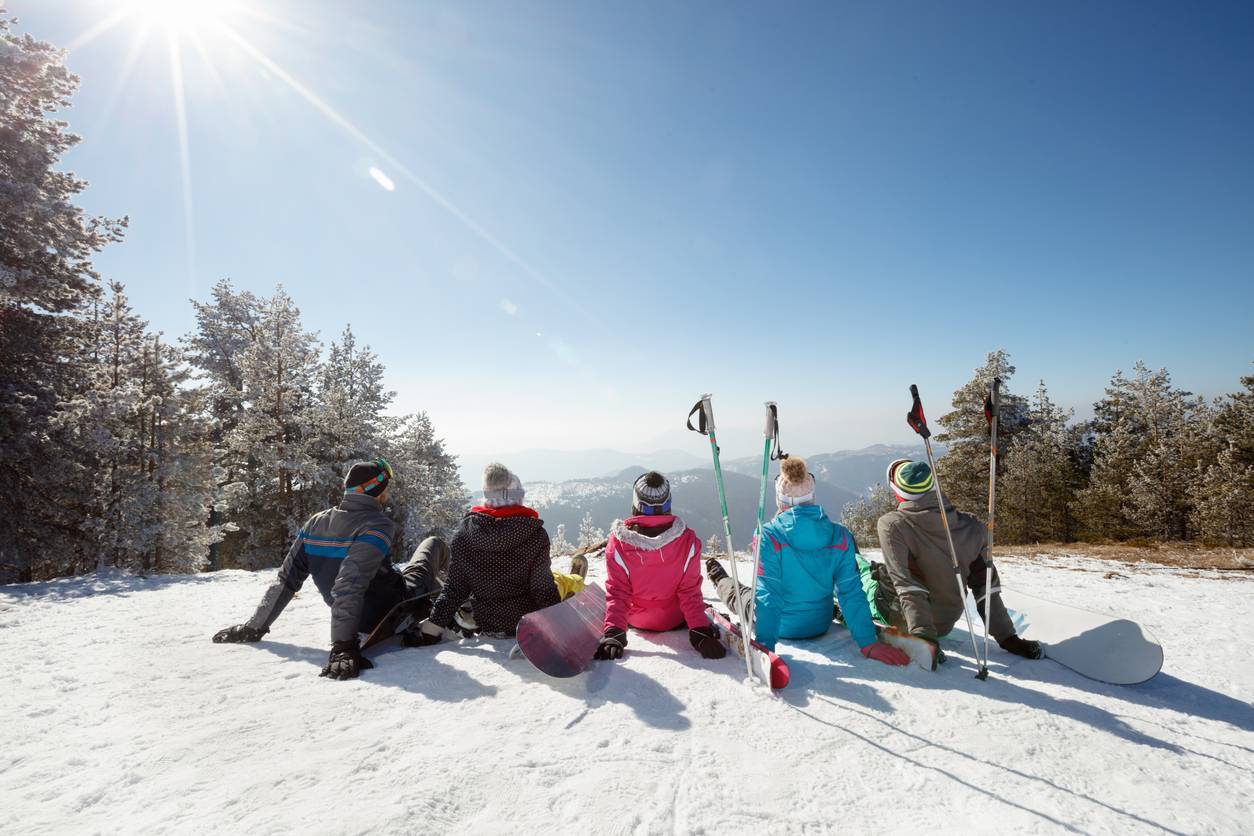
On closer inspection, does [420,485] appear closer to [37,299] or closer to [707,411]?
[37,299]

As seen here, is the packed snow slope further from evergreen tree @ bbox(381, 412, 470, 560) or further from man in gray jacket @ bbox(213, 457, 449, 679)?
evergreen tree @ bbox(381, 412, 470, 560)

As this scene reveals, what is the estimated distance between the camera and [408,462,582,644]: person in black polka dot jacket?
4598 mm

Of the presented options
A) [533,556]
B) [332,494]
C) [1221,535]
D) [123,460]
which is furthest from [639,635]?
[1221,535]

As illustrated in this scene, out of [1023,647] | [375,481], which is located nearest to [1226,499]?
[1023,647]

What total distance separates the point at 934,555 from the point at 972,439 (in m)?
29.2

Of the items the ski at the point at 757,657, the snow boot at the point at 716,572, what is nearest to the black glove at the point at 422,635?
the ski at the point at 757,657

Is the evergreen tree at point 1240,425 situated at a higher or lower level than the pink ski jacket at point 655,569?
higher

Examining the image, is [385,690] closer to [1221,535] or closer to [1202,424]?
[1221,535]

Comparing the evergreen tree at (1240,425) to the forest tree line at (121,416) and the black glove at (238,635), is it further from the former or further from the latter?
the forest tree line at (121,416)

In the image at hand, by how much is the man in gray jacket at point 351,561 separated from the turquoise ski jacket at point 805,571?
12.2ft

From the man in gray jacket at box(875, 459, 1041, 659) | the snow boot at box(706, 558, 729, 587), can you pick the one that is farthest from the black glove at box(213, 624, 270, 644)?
the man in gray jacket at box(875, 459, 1041, 659)

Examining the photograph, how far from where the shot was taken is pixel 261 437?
62.9 ft

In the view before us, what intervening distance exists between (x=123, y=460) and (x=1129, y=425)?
52.8 m

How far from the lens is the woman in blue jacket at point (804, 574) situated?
14.3 feet
